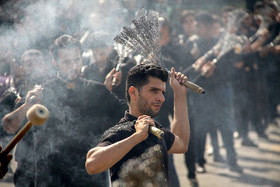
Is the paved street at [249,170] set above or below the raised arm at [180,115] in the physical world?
below

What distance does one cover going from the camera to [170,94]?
5008 mm

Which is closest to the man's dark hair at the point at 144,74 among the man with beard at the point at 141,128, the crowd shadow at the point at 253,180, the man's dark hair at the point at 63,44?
the man with beard at the point at 141,128

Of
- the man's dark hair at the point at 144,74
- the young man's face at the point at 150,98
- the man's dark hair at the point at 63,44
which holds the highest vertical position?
the man's dark hair at the point at 63,44

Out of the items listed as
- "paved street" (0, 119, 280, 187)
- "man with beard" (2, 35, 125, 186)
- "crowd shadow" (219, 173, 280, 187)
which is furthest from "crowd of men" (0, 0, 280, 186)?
"crowd shadow" (219, 173, 280, 187)

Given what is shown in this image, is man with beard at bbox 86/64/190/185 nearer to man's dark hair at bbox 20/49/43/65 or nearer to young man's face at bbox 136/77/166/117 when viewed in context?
young man's face at bbox 136/77/166/117

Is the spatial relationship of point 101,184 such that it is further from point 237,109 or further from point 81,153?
point 237,109

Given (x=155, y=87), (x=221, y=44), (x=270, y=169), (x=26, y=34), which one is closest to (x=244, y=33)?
(x=221, y=44)

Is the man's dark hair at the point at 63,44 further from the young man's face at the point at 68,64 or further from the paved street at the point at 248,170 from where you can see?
the paved street at the point at 248,170

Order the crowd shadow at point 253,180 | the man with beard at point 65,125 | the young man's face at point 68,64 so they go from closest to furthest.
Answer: the man with beard at point 65,125 → the young man's face at point 68,64 → the crowd shadow at point 253,180

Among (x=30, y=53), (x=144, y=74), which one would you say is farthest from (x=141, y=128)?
(x=30, y=53)

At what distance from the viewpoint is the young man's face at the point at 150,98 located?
286 cm

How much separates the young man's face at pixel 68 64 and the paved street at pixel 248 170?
1.39 meters

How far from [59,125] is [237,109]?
502 centimetres

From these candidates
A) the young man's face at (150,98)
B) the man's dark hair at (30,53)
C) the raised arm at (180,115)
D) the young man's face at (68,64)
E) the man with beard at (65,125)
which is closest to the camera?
the young man's face at (150,98)
